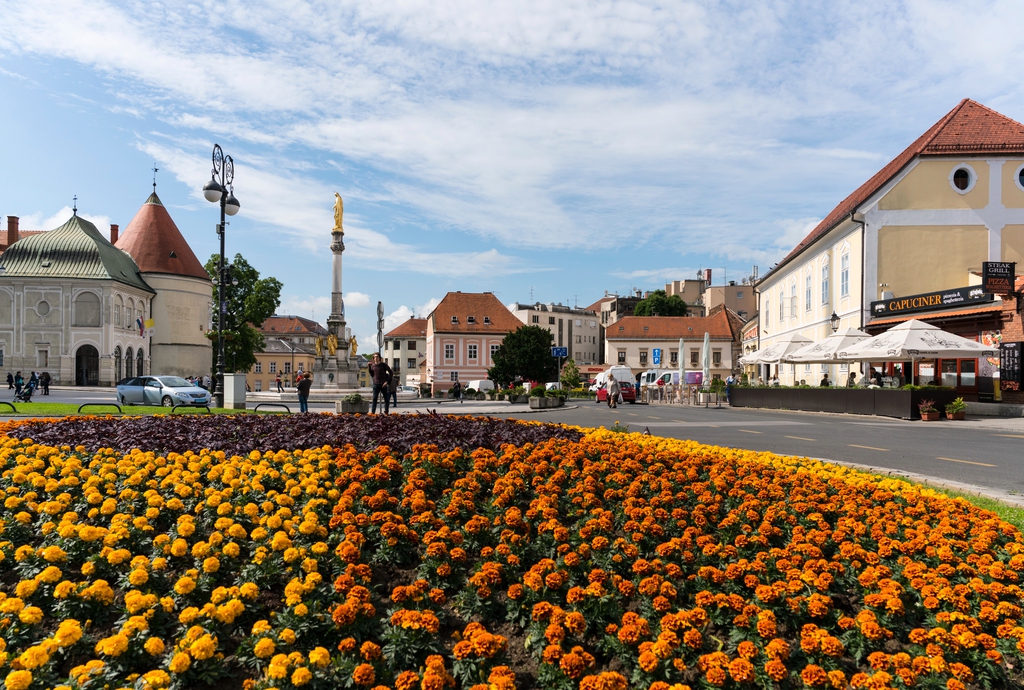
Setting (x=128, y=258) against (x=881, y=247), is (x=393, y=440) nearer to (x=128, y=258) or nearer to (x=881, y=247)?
(x=881, y=247)

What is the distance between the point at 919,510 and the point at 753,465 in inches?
85.1

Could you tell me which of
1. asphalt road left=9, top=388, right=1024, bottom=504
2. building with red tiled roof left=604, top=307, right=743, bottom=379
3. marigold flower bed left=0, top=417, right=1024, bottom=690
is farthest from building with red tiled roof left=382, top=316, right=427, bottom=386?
marigold flower bed left=0, top=417, right=1024, bottom=690

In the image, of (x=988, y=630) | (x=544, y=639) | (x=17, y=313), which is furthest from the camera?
(x=17, y=313)

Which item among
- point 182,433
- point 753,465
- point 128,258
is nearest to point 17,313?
point 128,258

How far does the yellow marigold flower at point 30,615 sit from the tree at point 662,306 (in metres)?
101

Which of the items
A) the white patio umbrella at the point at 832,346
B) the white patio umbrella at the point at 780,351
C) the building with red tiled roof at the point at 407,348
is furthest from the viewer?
the building with red tiled roof at the point at 407,348

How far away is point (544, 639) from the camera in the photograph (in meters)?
3.59

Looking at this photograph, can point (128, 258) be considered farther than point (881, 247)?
Yes

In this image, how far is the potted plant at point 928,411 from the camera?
23.2 metres

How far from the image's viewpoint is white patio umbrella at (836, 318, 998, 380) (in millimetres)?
23812

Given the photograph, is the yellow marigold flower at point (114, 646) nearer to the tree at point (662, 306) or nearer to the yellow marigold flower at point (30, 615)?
the yellow marigold flower at point (30, 615)

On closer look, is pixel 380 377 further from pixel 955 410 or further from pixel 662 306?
pixel 662 306

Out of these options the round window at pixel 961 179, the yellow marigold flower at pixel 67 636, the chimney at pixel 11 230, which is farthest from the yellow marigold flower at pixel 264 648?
the chimney at pixel 11 230

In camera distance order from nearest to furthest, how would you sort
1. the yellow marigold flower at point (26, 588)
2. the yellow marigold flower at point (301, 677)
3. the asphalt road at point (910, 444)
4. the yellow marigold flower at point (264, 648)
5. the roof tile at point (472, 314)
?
the yellow marigold flower at point (301, 677) → the yellow marigold flower at point (264, 648) → the yellow marigold flower at point (26, 588) → the asphalt road at point (910, 444) → the roof tile at point (472, 314)
